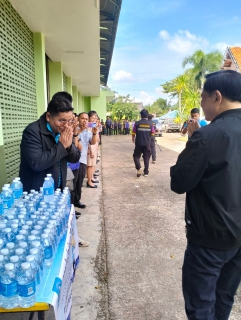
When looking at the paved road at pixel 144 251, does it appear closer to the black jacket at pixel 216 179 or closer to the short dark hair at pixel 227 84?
the black jacket at pixel 216 179

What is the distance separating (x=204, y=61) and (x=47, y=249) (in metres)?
33.2

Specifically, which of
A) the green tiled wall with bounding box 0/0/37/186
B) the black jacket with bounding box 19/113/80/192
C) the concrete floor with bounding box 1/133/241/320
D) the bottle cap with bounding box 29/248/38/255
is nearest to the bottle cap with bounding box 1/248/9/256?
the bottle cap with bounding box 29/248/38/255

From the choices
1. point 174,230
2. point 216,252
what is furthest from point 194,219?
point 174,230

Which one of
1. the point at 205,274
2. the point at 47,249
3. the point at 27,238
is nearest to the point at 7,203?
the point at 27,238

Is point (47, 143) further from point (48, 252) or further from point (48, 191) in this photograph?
point (48, 252)

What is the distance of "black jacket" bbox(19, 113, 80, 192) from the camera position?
212 cm

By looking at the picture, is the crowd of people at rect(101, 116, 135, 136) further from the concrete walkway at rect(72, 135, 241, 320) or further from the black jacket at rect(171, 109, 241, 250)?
the black jacket at rect(171, 109, 241, 250)

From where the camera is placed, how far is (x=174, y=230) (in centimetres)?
385

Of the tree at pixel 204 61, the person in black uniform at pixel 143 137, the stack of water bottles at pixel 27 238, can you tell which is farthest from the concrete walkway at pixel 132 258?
the tree at pixel 204 61

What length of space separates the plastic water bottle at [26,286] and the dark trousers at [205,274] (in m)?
0.93

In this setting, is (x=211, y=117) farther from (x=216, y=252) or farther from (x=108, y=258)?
(x=108, y=258)

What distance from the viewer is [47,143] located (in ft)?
7.44

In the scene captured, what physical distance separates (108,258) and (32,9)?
14.0ft

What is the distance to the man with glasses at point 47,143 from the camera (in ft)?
6.99
